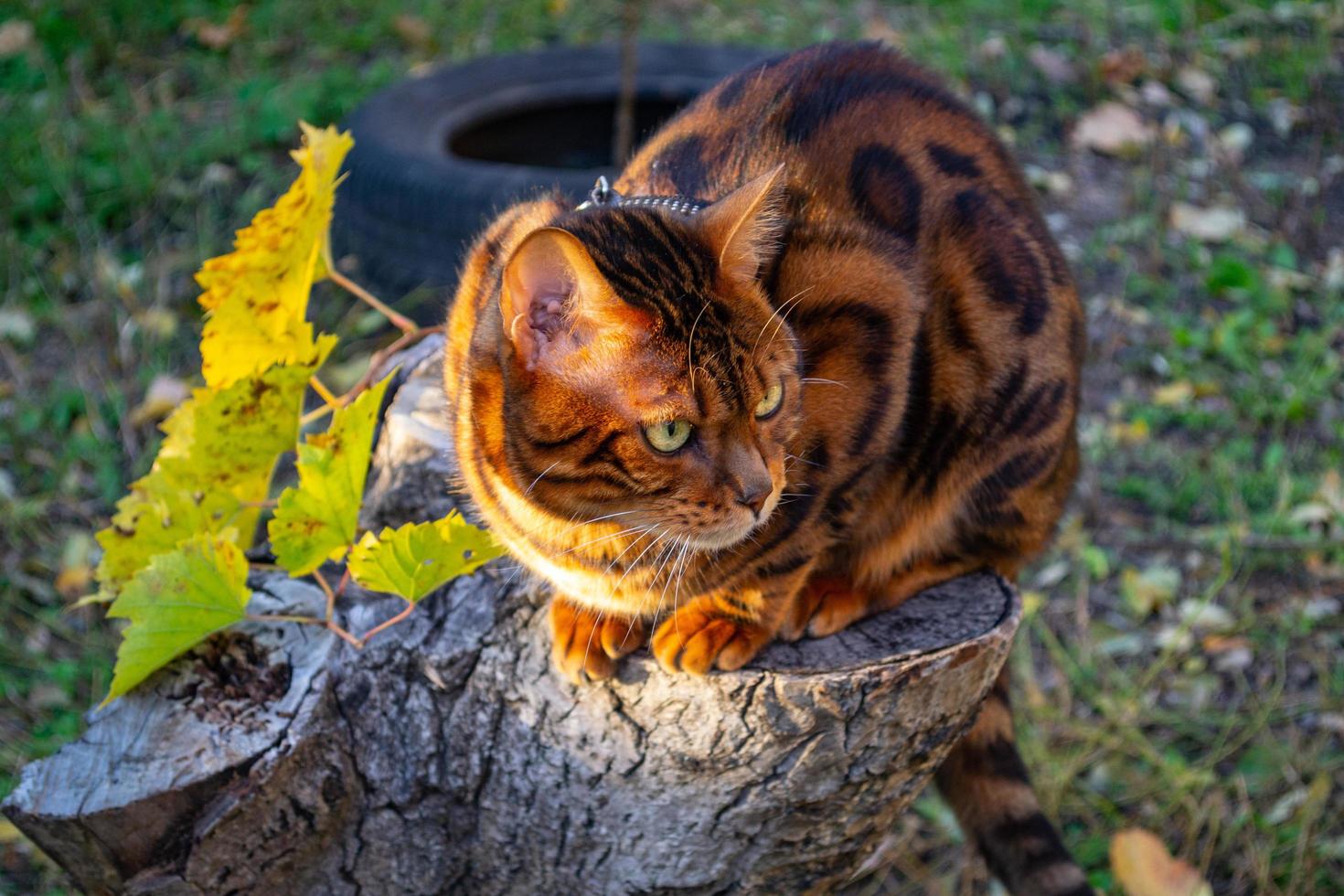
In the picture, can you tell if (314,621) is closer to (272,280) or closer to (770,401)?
(272,280)

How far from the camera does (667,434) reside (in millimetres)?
1427

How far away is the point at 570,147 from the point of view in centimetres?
394

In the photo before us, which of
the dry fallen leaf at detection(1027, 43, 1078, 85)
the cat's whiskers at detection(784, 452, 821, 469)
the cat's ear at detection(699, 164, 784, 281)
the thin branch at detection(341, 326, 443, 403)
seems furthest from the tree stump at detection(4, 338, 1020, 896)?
the dry fallen leaf at detection(1027, 43, 1078, 85)

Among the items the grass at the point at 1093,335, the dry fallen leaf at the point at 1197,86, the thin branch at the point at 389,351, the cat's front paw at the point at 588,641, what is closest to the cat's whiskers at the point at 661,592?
the cat's front paw at the point at 588,641

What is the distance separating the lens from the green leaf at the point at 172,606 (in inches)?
59.2

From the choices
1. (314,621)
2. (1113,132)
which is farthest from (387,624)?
(1113,132)

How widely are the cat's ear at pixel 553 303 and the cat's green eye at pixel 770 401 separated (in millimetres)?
212

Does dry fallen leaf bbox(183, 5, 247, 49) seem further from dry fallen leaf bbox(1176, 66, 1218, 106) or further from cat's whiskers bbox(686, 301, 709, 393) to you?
cat's whiskers bbox(686, 301, 709, 393)

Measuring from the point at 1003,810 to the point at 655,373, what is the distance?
0.95 m

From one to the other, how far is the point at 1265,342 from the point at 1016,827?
2091mm

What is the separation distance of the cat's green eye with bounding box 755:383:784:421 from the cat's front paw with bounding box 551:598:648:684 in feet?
1.17

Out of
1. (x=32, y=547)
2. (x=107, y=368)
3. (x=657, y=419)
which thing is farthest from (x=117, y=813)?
(x=107, y=368)

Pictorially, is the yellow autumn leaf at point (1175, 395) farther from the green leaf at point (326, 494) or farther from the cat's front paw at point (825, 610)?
the green leaf at point (326, 494)

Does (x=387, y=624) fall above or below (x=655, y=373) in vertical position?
below
